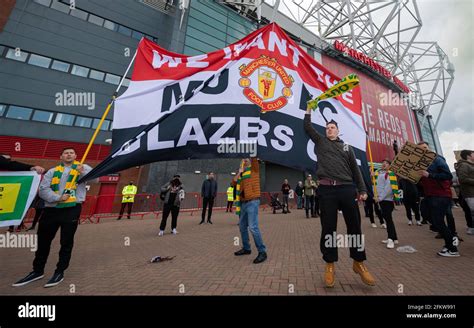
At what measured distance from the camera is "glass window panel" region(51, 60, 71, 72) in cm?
1723

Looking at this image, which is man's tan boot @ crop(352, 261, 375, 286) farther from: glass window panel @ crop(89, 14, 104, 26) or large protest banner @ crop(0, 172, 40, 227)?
glass window panel @ crop(89, 14, 104, 26)

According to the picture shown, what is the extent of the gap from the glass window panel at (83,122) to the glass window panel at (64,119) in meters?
0.40

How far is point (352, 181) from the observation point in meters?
2.79

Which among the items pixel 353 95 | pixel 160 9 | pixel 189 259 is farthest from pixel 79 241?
pixel 160 9

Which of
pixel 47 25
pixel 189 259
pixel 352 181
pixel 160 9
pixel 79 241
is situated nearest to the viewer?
pixel 352 181

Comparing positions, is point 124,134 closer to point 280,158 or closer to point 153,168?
point 280,158

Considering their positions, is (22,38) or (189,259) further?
(22,38)

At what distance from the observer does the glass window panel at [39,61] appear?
1645 centimetres

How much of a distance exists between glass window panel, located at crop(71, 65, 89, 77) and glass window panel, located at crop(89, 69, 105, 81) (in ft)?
1.19

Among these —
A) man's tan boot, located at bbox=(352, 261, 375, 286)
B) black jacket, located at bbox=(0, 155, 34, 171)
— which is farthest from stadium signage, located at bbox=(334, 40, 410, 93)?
black jacket, located at bbox=(0, 155, 34, 171)

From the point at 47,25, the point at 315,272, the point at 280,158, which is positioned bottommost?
the point at 315,272

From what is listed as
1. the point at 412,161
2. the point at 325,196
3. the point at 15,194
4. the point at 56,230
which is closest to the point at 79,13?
the point at 15,194

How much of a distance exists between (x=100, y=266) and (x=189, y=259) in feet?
5.12
